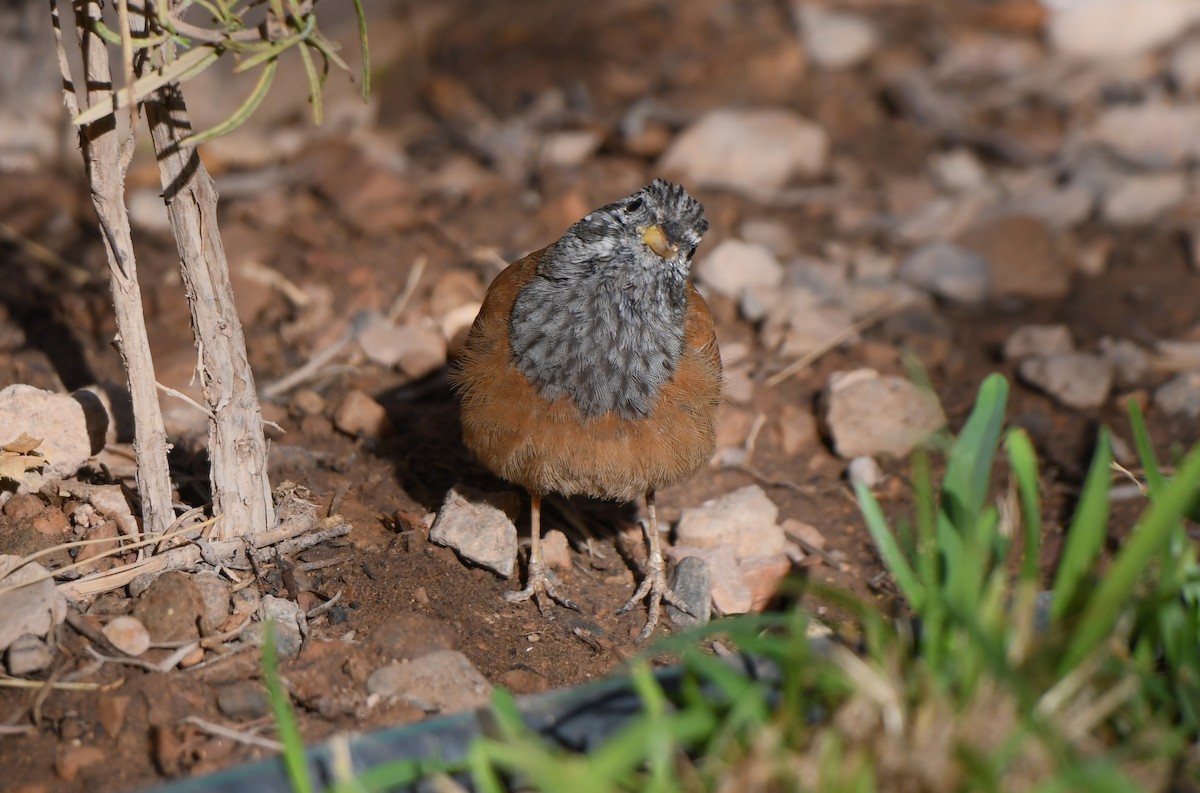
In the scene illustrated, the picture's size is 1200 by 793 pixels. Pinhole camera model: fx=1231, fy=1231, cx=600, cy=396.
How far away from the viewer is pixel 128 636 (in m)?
3.53

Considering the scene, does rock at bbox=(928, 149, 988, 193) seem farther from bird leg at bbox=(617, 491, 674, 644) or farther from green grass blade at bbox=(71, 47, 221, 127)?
green grass blade at bbox=(71, 47, 221, 127)

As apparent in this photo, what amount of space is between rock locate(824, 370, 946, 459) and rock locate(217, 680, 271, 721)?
9.42ft

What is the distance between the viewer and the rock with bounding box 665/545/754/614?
4.56m

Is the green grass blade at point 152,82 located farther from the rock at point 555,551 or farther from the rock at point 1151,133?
the rock at point 1151,133

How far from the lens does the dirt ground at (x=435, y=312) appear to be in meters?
3.54

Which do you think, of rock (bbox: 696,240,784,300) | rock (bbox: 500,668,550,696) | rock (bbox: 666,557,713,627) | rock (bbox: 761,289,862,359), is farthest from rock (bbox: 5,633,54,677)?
rock (bbox: 696,240,784,300)

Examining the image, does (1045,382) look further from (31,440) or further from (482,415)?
(31,440)

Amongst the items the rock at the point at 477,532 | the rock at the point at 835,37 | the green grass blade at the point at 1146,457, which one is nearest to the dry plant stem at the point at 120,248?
the rock at the point at 477,532

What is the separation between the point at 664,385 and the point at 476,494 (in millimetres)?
899

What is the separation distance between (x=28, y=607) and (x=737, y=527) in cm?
256

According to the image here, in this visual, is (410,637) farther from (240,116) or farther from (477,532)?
(240,116)

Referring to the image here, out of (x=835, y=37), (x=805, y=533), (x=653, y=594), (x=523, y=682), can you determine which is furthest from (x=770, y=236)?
(x=523, y=682)

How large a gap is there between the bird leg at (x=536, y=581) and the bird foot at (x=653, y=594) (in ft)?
0.77

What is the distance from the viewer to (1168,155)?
306 inches
